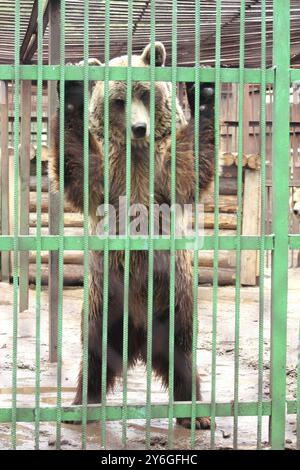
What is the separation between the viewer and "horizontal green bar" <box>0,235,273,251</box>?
357 cm

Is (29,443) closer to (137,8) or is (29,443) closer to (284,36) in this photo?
(284,36)

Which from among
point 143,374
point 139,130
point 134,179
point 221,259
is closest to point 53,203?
point 134,179

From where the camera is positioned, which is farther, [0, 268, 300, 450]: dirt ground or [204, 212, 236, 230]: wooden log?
[204, 212, 236, 230]: wooden log

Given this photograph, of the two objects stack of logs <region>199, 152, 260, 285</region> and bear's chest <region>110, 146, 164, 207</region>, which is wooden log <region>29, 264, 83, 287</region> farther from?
bear's chest <region>110, 146, 164, 207</region>

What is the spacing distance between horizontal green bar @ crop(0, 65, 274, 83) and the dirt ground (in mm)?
1843

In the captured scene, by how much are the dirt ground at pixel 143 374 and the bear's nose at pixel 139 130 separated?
5.53ft

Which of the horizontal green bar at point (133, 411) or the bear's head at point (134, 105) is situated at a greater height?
the bear's head at point (134, 105)

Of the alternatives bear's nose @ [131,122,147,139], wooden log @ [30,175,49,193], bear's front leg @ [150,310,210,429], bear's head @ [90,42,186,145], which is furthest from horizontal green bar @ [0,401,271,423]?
wooden log @ [30,175,49,193]

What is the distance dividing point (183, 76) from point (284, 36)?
1.72ft

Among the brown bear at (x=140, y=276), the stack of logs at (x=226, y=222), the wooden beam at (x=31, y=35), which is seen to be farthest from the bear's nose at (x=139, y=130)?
the stack of logs at (x=226, y=222)

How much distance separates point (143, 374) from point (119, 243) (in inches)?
100

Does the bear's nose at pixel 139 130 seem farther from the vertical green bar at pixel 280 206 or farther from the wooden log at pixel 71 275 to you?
the wooden log at pixel 71 275

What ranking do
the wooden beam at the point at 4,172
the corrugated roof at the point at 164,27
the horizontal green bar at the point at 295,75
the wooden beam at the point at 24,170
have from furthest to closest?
1. the wooden beam at the point at 4,172
2. the wooden beam at the point at 24,170
3. the corrugated roof at the point at 164,27
4. the horizontal green bar at the point at 295,75

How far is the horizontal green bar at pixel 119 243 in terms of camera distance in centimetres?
357
